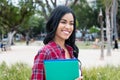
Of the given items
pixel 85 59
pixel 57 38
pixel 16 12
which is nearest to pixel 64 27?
pixel 57 38

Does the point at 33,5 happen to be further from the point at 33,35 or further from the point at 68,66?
the point at 33,35

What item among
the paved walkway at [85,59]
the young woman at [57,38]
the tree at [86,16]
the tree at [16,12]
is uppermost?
the young woman at [57,38]

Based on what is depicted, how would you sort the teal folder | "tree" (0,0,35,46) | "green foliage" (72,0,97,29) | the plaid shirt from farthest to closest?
"green foliage" (72,0,97,29), "tree" (0,0,35,46), the plaid shirt, the teal folder

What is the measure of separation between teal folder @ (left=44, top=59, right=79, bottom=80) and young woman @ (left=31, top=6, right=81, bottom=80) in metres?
0.11

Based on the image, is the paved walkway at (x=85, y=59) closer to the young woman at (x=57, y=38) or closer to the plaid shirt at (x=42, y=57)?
the young woman at (x=57, y=38)

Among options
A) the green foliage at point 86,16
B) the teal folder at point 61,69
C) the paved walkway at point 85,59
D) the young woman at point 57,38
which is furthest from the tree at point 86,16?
the teal folder at point 61,69

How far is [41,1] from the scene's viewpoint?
1988cm

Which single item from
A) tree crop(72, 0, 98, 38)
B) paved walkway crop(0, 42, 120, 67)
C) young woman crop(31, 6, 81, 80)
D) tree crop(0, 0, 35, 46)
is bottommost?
tree crop(72, 0, 98, 38)

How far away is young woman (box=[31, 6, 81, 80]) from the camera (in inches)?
114

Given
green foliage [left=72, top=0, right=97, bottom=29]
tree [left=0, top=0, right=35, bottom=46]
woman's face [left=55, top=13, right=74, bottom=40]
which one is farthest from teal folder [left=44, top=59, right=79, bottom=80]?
green foliage [left=72, top=0, right=97, bottom=29]

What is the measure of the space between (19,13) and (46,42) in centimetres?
1559

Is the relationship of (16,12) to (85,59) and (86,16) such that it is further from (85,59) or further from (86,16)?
(86,16)

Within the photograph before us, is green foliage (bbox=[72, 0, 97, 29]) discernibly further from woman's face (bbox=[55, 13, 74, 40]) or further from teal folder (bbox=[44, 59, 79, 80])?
teal folder (bbox=[44, 59, 79, 80])

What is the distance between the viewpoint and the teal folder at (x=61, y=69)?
278 cm
